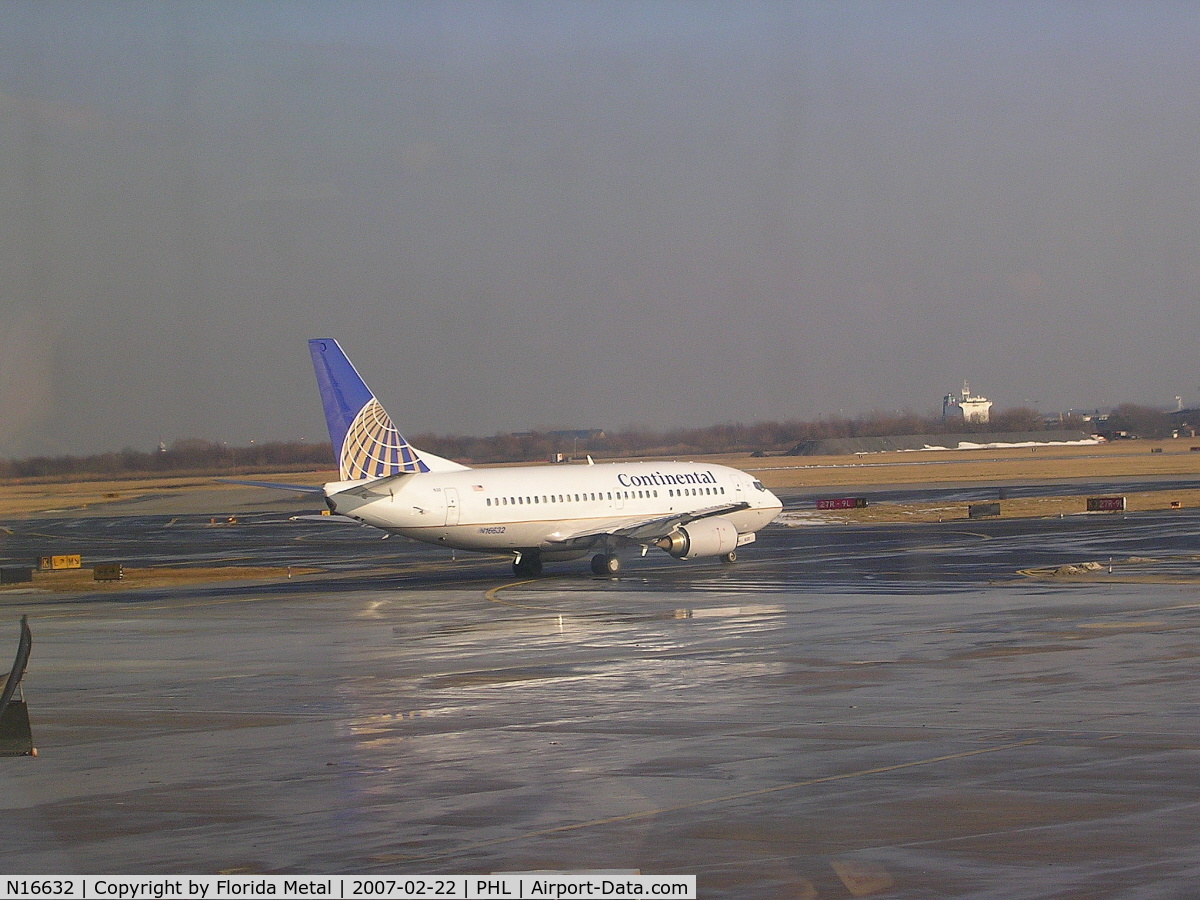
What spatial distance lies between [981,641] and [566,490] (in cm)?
2510

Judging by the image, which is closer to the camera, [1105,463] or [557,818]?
[557,818]

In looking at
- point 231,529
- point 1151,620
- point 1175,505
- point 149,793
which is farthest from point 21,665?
point 231,529

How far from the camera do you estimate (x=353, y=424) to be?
5125 cm

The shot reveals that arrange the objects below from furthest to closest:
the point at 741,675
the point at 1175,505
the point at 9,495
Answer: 1. the point at 9,495
2. the point at 1175,505
3. the point at 741,675

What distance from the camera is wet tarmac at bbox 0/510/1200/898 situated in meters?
14.0

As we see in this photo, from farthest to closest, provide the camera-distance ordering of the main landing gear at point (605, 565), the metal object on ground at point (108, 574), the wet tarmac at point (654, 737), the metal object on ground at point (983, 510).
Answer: the metal object on ground at point (983, 510)
the metal object on ground at point (108, 574)
the main landing gear at point (605, 565)
the wet tarmac at point (654, 737)

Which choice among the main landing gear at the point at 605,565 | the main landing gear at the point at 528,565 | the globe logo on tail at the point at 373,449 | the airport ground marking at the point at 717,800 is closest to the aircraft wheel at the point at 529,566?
the main landing gear at the point at 528,565

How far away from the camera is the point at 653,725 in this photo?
21812 mm

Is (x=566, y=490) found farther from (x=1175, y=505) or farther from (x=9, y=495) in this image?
(x=9, y=495)

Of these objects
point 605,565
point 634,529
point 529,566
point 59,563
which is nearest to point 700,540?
point 634,529

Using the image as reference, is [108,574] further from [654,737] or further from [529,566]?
[654,737]

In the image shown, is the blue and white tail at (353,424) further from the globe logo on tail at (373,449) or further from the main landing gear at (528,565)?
the main landing gear at (528,565)

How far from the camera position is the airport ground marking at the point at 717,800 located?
14.3m

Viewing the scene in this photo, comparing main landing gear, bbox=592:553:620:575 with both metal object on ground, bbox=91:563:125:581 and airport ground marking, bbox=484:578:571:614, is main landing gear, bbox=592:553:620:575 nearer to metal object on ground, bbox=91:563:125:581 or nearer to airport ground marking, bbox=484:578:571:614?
airport ground marking, bbox=484:578:571:614
